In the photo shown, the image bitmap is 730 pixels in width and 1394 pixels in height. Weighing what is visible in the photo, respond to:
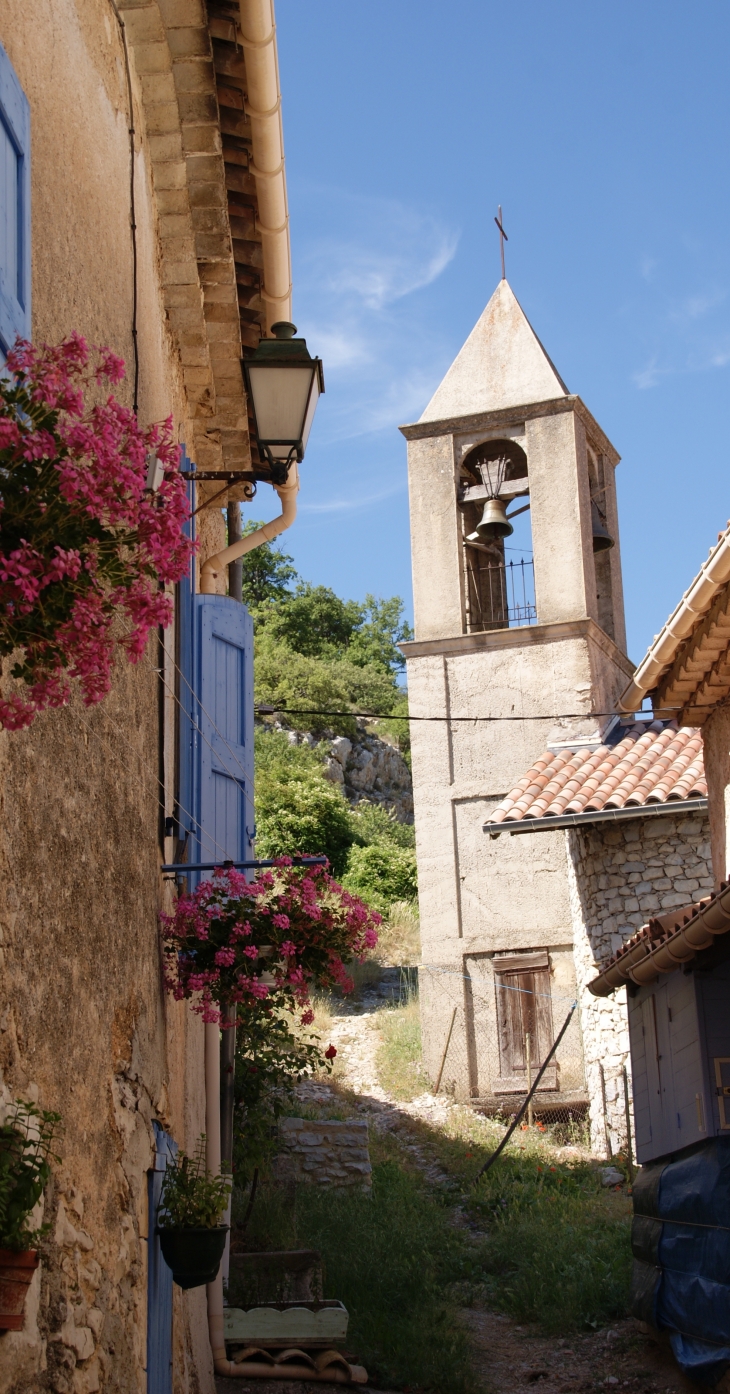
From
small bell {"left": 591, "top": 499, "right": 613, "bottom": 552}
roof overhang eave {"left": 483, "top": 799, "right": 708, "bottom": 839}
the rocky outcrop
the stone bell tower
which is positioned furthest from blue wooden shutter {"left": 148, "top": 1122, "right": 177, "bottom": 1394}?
the rocky outcrop

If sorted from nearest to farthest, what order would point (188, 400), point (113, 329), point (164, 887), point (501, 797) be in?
point (113, 329) < point (164, 887) < point (188, 400) < point (501, 797)

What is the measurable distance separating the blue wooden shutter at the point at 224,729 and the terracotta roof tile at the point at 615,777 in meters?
6.97

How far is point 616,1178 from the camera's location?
13.4 metres

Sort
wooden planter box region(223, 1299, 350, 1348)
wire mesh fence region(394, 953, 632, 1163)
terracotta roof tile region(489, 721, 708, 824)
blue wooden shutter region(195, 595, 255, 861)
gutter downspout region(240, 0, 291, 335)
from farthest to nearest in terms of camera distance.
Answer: wire mesh fence region(394, 953, 632, 1163) < terracotta roof tile region(489, 721, 708, 824) < wooden planter box region(223, 1299, 350, 1348) < blue wooden shutter region(195, 595, 255, 861) < gutter downspout region(240, 0, 291, 335)

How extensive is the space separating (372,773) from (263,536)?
89.9ft

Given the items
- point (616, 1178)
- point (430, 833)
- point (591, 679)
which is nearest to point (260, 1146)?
point (616, 1178)

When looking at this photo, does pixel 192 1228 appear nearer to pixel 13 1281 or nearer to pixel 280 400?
pixel 13 1281

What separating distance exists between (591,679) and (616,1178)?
6.68 meters

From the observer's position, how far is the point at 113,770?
438 centimetres

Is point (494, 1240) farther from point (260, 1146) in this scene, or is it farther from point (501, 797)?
point (501, 797)

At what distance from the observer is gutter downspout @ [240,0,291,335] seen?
5570 mm

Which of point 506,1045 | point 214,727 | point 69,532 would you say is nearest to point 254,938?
point 214,727

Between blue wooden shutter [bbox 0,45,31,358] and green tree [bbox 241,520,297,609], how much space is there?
41.3 metres

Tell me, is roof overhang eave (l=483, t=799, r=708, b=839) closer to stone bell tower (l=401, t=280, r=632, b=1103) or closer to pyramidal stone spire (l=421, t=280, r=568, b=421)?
stone bell tower (l=401, t=280, r=632, b=1103)
